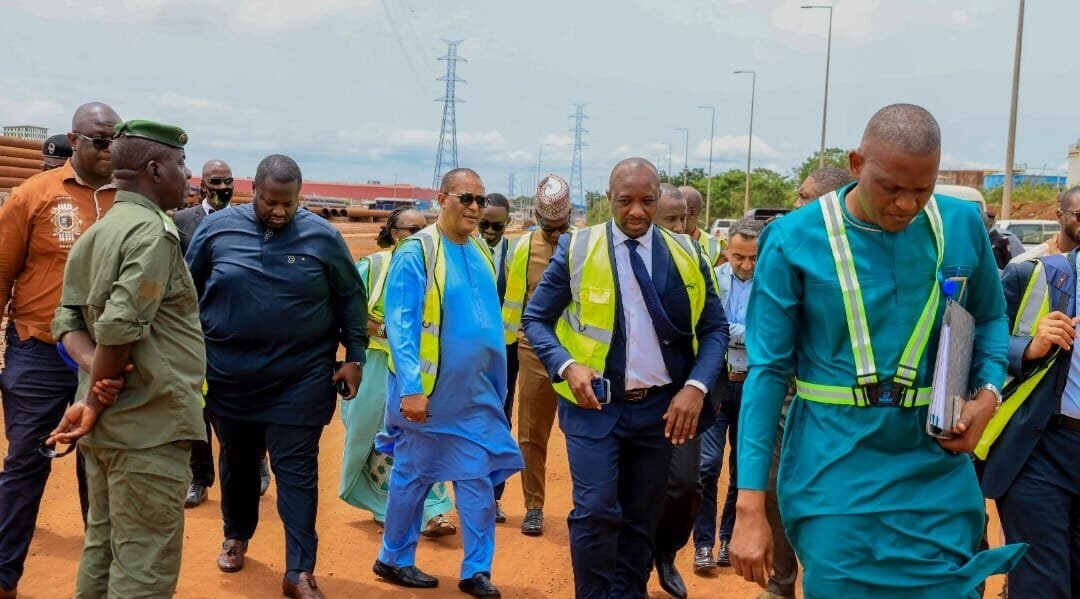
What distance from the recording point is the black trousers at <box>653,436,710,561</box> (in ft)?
18.5

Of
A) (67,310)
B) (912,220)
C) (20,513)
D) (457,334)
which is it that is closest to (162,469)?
(67,310)

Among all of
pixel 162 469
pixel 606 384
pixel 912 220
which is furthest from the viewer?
pixel 606 384

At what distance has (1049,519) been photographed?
15.2 feet

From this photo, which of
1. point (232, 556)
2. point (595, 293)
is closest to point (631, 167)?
point (595, 293)

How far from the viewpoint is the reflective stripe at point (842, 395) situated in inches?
126

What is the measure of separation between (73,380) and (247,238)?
1151 mm

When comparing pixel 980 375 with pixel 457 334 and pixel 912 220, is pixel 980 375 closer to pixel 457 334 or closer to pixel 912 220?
pixel 912 220

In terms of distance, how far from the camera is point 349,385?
600cm

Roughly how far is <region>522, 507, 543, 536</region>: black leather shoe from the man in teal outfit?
13.7 feet

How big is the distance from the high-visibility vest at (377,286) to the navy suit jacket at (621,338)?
7.91ft

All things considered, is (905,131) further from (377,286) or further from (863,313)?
(377,286)

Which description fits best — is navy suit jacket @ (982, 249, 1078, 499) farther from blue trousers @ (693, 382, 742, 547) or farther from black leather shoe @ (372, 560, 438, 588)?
black leather shoe @ (372, 560, 438, 588)

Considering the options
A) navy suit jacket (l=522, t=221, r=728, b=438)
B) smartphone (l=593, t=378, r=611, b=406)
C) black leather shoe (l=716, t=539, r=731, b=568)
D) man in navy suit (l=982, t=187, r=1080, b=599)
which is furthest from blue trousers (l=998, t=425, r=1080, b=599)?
black leather shoe (l=716, t=539, r=731, b=568)

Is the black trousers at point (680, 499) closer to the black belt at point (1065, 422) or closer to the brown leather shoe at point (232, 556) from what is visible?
the black belt at point (1065, 422)
